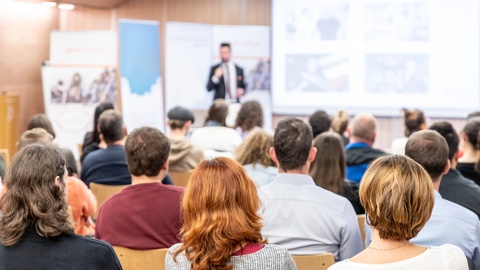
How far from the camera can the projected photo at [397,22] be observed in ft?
32.5

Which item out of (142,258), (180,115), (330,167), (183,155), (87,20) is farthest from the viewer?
(87,20)

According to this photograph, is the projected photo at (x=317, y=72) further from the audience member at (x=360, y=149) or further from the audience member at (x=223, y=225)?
the audience member at (x=223, y=225)

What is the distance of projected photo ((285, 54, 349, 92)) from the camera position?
1034 cm

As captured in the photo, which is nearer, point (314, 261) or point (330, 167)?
point (314, 261)

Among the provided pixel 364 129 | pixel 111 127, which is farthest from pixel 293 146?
pixel 364 129

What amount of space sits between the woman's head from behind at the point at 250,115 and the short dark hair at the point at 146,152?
3.15m

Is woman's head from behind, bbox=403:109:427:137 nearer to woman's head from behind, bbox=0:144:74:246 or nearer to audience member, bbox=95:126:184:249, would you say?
audience member, bbox=95:126:184:249

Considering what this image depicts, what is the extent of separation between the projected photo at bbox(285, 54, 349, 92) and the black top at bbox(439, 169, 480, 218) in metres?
6.60

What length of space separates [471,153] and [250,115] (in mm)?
2550

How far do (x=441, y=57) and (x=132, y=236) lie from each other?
7.49m

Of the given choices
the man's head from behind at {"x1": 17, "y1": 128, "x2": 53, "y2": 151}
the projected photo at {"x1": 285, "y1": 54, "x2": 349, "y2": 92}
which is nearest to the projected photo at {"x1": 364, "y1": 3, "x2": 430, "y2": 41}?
the projected photo at {"x1": 285, "y1": 54, "x2": 349, "y2": 92}

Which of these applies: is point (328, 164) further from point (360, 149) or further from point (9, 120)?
point (9, 120)

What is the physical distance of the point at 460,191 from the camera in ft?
12.4

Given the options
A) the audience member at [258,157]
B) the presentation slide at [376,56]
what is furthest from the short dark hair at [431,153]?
the presentation slide at [376,56]
